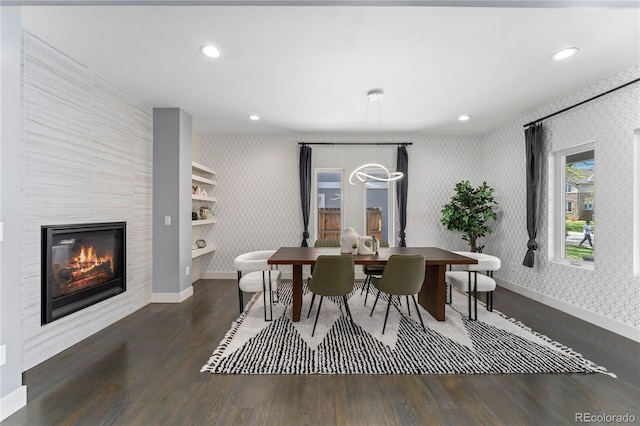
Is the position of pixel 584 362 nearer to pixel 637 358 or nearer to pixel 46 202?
pixel 637 358

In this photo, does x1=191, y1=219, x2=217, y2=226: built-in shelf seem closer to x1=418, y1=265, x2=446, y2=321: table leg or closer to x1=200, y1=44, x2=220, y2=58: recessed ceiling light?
x1=200, y1=44, x2=220, y2=58: recessed ceiling light

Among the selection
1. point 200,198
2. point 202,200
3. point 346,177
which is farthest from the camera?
point 346,177

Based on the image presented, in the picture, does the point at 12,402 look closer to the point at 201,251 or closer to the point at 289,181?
the point at 201,251

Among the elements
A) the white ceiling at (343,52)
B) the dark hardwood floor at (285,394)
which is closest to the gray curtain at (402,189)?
the white ceiling at (343,52)

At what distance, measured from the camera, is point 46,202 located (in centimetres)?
240

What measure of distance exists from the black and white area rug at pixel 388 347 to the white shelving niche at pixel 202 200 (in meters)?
2.06

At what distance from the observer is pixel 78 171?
2740 mm

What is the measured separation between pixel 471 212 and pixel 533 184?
1.01 meters

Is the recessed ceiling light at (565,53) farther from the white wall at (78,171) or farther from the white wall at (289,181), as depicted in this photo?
the white wall at (78,171)

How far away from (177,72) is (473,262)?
372cm

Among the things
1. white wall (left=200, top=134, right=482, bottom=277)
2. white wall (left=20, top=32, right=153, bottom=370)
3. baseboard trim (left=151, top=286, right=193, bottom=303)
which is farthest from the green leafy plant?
white wall (left=20, top=32, right=153, bottom=370)

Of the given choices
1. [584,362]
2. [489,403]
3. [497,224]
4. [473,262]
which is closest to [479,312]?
[473,262]

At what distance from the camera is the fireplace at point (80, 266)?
2.39 m

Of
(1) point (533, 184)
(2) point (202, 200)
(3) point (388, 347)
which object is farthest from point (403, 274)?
(2) point (202, 200)
